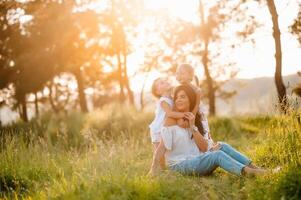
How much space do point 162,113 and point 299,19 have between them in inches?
434

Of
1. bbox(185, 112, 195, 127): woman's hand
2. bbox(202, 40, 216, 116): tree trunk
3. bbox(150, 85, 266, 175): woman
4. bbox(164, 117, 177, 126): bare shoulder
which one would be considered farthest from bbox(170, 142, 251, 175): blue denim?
bbox(202, 40, 216, 116): tree trunk

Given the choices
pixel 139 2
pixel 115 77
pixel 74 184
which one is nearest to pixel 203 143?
pixel 74 184

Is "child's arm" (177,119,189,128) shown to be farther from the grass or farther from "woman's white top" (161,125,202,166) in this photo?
the grass

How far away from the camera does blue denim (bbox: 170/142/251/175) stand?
8.09 metres

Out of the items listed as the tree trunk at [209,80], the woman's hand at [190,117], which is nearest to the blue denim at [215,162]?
the woman's hand at [190,117]

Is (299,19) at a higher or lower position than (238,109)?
higher

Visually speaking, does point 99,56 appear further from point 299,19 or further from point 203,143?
point 203,143

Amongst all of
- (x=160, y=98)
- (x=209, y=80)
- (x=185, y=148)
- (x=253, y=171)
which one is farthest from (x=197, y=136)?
(x=209, y=80)

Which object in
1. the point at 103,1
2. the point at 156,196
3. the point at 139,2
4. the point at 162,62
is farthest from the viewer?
the point at 162,62

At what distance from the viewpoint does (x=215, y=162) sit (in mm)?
8367

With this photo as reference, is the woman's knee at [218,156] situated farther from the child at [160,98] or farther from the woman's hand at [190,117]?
the child at [160,98]

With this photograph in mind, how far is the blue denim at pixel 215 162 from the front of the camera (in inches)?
319

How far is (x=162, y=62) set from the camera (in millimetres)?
38656

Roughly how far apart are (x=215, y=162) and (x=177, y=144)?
0.86 meters
